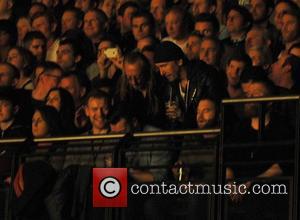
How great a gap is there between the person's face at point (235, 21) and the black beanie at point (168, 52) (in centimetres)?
38

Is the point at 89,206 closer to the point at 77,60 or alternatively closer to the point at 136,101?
the point at 136,101

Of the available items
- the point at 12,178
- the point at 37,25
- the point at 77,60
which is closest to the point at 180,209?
the point at 12,178

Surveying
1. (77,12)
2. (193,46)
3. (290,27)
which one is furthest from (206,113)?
(77,12)

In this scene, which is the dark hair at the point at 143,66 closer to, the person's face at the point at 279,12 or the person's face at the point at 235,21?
the person's face at the point at 235,21

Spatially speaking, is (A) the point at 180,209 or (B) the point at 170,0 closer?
(A) the point at 180,209

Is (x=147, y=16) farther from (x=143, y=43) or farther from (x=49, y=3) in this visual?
(x=49, y=3)

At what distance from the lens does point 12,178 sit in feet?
29.1

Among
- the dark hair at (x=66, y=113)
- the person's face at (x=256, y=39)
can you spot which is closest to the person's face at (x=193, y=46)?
the person's face at (x=256, y=39)

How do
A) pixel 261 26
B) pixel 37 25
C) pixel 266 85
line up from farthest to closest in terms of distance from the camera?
pixel 37 25 < pixel 261 26 < pixel 266 85

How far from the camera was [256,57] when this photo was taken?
8477 millimetres

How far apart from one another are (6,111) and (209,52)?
1.76 metres

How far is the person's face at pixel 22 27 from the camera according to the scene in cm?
1043

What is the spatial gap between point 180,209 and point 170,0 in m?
1.95

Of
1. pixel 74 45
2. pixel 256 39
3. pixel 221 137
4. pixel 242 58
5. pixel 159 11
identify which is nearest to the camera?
pixel 221 137
